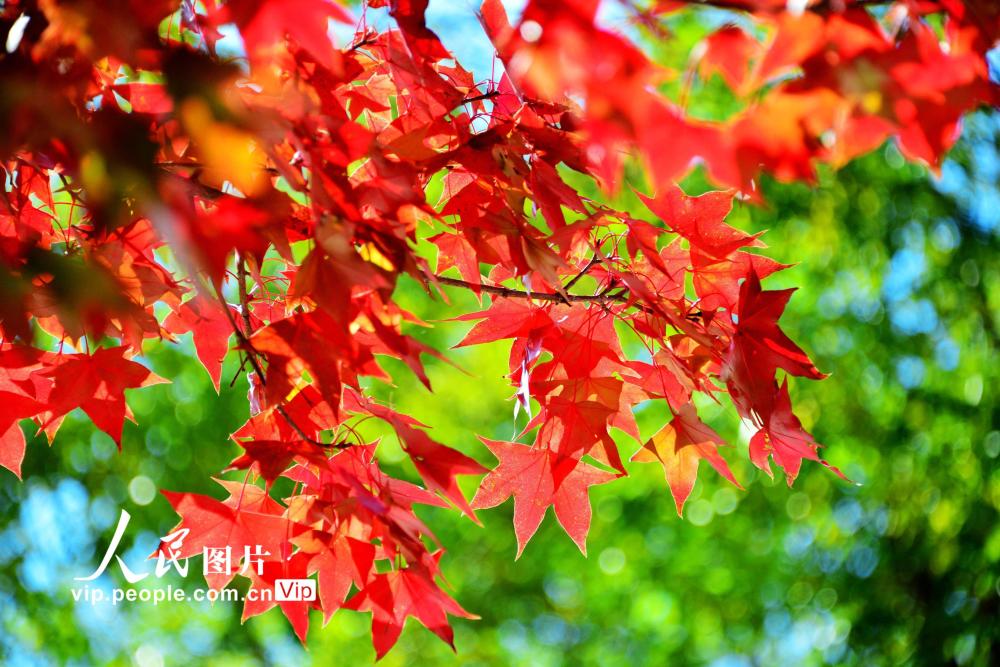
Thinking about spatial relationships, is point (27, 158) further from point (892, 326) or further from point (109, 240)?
point (892, 326)

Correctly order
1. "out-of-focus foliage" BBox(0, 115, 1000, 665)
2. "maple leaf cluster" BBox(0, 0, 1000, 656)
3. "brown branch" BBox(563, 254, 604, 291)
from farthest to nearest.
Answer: "out-of-focus foliage" BBox(0, 115, 1000, 665) < "brown branch" BBox(563, 254, 604, 291) < "maple leaf cluster" BBox(0, 0, 1000, 656)

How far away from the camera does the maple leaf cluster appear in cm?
44

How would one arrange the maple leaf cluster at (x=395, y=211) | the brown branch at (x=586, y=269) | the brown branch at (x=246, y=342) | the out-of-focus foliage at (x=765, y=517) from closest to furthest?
the maple leaf cluster at (x=395, y=211)
the brown branch at (x=246, y=342)
the brown branch at (x=586, y=269)
the out-of-focus foliage at (x=765, y=517)

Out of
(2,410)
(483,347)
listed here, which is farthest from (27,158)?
(483,347)

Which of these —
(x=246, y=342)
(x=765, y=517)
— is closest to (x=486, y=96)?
(x=246, y=342)

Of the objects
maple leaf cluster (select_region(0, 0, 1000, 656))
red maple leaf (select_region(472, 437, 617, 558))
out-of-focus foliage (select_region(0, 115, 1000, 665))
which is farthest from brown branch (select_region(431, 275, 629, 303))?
out-of-focus foliage (select_region(0, 115, 1000, 665))

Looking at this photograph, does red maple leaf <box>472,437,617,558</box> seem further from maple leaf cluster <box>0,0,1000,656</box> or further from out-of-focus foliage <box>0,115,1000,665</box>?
out-of-focus foliage <box>0,115,1000,665</box>

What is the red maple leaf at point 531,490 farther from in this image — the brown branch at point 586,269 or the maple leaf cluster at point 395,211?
the brown branch at point 586,269

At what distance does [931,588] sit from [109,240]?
319cm

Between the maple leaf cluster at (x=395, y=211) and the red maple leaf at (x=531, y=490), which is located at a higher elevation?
the maple leaf cluster at (x=395, y=211)

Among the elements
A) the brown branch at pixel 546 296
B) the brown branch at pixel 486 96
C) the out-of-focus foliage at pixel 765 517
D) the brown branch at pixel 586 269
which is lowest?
the out-of-focus foliage at pixel 765 517

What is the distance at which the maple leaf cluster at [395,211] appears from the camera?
44 cm

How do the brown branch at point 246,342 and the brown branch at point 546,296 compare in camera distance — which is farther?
the brown branch at point 546,296

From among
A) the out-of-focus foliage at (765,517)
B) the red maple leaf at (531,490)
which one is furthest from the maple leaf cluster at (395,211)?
the out-of-focus foliage at (765,517)
